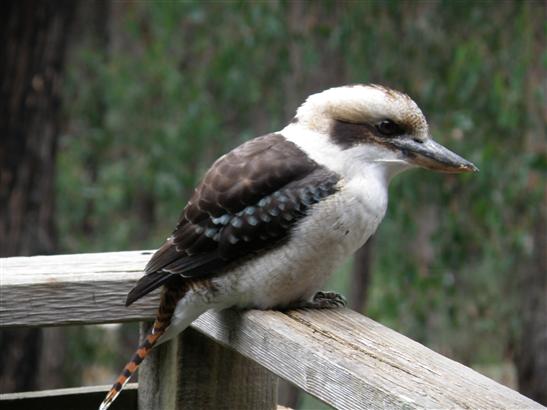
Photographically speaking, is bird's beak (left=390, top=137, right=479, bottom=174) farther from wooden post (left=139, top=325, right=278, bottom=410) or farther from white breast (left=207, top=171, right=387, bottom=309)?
wooden post (left=139, top=325, right=278, bottom=410)

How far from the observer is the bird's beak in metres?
2.11

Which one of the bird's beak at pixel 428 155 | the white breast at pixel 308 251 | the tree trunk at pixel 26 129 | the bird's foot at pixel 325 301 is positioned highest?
the bird's beak at pixel 428 155

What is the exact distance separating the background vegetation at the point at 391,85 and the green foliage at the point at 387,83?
15 millimetres

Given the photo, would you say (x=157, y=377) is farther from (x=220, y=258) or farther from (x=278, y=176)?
(x=278, y=176)

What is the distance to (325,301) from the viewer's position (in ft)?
7.12

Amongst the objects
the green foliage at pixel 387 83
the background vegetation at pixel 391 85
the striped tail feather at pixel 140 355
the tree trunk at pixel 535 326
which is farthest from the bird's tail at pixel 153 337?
the tree trunk at pixel 535 326

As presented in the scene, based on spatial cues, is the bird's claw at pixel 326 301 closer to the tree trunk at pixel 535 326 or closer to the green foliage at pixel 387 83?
the green foliage at pixel 387 83

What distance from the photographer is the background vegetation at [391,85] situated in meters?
6.14

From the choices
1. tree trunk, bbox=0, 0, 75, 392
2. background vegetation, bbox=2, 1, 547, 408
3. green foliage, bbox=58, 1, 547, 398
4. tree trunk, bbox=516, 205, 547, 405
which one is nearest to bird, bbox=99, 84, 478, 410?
tree trunk, bbox=0, 0, 75, 392

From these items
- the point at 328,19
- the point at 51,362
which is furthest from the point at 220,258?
the point at 51,362

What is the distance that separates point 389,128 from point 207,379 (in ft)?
1.94

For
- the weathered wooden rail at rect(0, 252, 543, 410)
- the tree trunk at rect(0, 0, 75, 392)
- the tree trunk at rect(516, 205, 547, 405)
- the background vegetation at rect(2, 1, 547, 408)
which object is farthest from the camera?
the background vegetation at rect(2, 1, 547, 408)

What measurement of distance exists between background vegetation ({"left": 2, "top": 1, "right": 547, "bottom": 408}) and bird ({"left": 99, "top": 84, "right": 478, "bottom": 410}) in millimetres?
3312

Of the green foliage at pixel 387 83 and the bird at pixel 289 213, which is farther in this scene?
the green foliage at pixel 387 83
